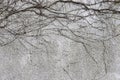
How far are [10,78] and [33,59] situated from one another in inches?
10.7

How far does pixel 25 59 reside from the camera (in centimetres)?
256

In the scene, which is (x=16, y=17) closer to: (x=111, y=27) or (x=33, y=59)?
(x=33, y=59)

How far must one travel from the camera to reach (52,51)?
8.48 feet

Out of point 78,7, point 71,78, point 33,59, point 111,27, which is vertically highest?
point 78,7

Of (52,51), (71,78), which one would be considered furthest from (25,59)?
(71,78)

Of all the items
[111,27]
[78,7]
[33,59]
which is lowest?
[33,59]

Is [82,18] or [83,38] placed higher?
[82,18]

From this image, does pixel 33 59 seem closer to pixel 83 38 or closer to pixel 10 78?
pixel 10 78

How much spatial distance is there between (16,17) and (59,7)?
422 mm

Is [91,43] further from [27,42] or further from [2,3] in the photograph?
[2,3]

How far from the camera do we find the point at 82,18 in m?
2.66

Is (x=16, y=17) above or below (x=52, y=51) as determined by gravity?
above

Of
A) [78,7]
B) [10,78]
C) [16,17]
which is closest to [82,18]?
[78,7]

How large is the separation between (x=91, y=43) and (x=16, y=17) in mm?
752
